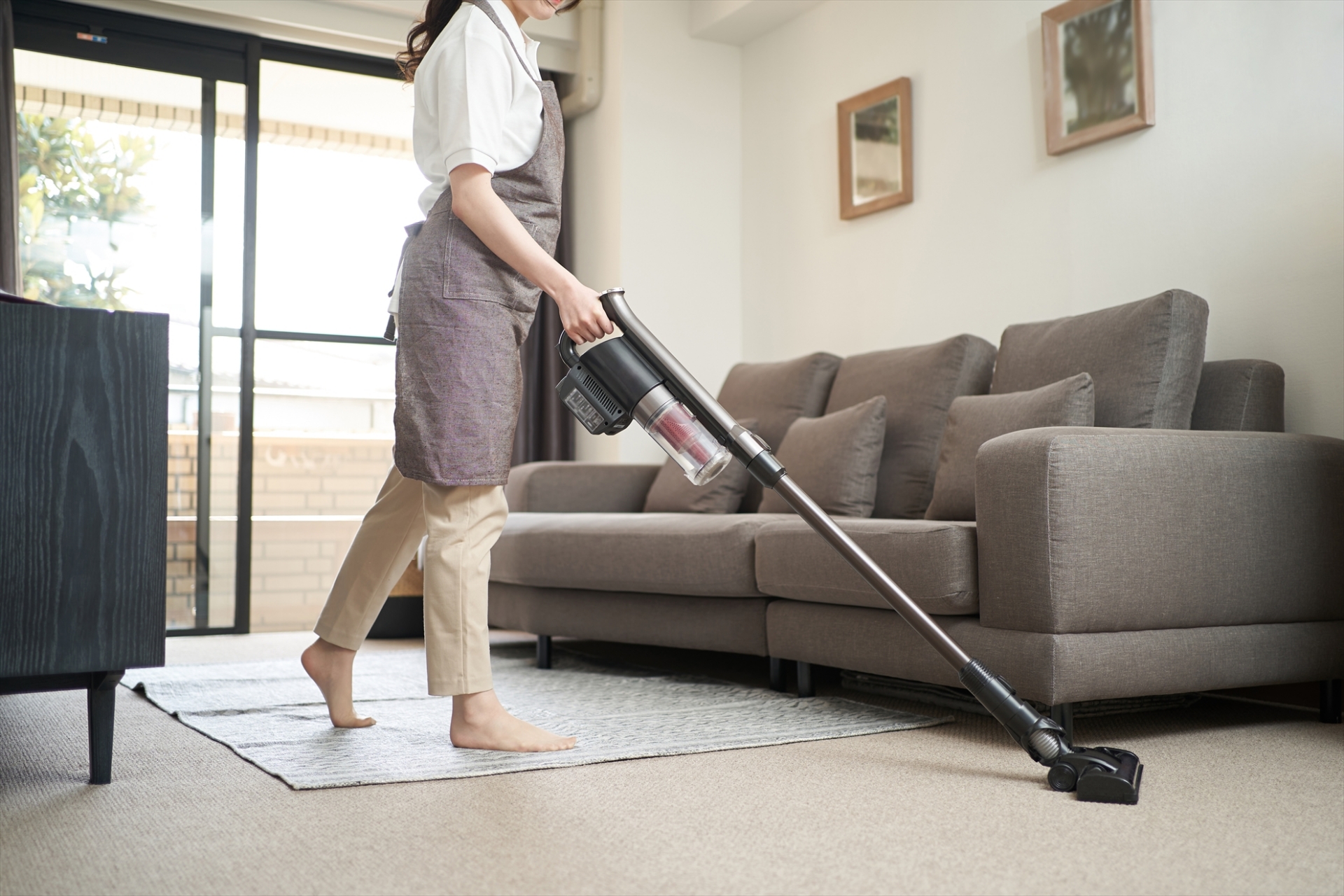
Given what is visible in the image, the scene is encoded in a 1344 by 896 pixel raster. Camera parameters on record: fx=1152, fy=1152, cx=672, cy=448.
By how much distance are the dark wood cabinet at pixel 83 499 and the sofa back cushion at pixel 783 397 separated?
2013 millimetres

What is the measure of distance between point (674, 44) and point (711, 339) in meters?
1.17

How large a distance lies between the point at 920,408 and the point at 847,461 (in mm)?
250

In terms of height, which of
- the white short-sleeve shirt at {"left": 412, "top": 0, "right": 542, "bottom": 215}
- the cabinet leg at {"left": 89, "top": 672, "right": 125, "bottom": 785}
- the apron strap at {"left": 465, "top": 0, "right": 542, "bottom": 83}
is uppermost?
the apron strap at {"left": 465, "top": 0, "right": 542, "bottom": 83}

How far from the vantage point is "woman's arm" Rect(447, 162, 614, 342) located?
1.73 m

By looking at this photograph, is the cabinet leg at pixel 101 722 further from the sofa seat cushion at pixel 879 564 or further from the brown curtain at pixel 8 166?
the brown curtain at pixel 8 166

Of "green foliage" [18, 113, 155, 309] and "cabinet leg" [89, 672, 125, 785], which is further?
"green foliage" [18, 113, 155, 309]

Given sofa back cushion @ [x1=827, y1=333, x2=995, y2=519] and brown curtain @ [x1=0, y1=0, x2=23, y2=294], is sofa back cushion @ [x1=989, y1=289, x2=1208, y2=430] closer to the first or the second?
sofa back cushion @ [x1=827, y1=333, x2=995, y2=519]

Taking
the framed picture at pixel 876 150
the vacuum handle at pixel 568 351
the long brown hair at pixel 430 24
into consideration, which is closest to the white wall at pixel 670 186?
the framed picture at pixel 876 150

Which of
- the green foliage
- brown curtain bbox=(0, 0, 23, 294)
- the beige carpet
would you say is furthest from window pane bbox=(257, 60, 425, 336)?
the beige carpet

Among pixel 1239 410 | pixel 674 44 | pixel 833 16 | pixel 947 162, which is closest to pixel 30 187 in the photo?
pixel 674 44

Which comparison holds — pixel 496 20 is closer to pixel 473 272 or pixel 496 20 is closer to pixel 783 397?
pixel 473 272

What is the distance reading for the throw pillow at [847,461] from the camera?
2.84 meters

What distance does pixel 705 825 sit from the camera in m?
1.40

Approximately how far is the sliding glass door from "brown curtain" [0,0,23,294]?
0.21 m
